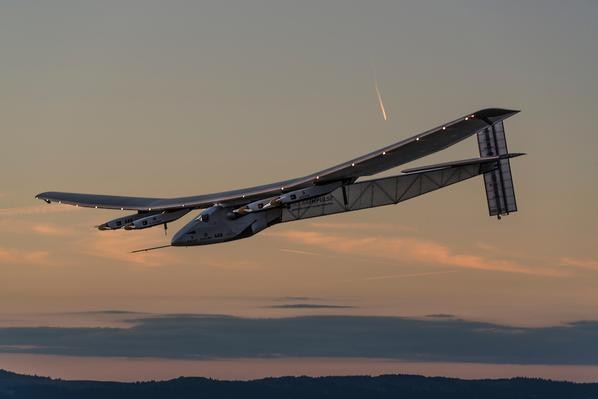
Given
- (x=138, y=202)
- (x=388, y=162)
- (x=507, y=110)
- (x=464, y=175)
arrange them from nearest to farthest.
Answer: (x=507, y=110), (x=388, y=162), (x=464, y=175), (x=138, y=202)

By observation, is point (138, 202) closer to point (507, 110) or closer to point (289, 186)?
point (289, 186)

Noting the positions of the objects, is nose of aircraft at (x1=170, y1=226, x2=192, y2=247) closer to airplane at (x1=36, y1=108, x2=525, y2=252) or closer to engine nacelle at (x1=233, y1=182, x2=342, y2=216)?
airplane at (x1=36, y1=108, x2=525, y2=252)

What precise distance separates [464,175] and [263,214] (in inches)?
920

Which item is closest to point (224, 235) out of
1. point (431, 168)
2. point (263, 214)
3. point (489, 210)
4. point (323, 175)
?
point (263, 214)

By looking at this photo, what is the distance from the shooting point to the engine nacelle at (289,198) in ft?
398

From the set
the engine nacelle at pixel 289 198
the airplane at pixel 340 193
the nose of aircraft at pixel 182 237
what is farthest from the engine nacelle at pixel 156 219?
the engine nacelle at pixel 289 198

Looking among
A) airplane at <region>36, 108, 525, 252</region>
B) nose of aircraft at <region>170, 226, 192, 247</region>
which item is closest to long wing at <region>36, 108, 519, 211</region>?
airplane at <region>36, 108, 525, 252</region>

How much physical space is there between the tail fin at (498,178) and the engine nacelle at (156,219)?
3607 centimetres

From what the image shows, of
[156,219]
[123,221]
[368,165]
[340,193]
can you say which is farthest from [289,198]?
[123,221]

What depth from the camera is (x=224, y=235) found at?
127625mm

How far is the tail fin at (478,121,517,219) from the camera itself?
138 meters

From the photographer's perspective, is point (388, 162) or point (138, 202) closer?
point (388, 162)

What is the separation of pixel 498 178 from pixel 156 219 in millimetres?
41037

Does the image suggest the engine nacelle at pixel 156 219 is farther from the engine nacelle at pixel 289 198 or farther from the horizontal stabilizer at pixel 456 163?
the horizontal stabilizer at pixel 456 163
